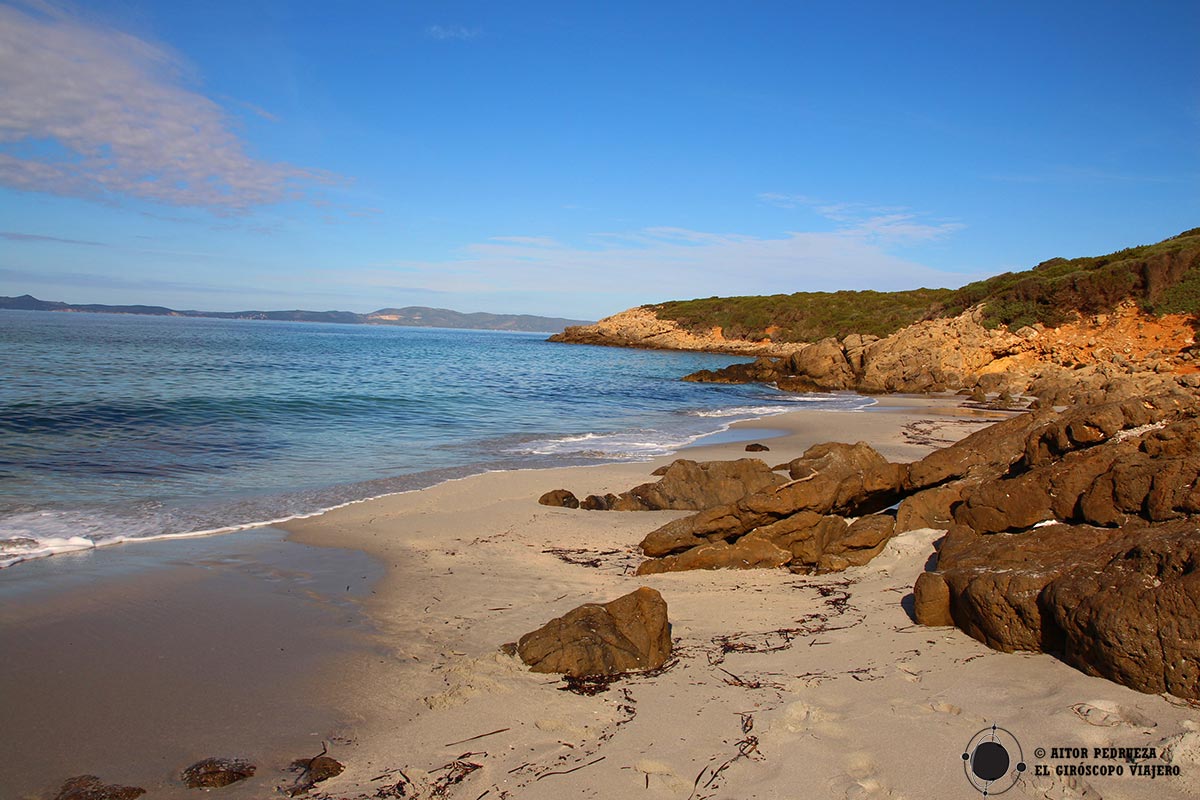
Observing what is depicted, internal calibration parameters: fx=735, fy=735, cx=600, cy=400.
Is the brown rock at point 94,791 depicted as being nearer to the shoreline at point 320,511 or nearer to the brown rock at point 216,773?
the brown rock at point 216,773

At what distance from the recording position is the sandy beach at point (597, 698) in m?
3.47

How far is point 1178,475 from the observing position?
5344 millimetres

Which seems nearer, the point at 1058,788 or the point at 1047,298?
the point at 1058,788

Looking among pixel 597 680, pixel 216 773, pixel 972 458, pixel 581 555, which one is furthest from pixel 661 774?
pixel 972 458

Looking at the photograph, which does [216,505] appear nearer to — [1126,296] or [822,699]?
[822,699]

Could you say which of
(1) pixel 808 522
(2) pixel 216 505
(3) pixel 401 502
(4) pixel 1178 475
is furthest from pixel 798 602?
(2) pixel 216 505

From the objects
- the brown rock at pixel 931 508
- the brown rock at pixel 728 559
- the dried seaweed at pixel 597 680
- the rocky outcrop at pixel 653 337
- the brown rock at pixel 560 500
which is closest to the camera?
the dried seaweed at pixel 597 680

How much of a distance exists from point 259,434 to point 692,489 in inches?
422

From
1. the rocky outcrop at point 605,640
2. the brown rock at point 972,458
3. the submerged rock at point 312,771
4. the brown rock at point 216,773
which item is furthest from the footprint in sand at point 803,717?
the brown rock at point 972,458

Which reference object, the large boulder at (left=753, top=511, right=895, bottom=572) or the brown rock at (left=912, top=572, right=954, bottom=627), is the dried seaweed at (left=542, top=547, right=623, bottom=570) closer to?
the large boulder at (left=753, top=511, right=895, bottom=572)

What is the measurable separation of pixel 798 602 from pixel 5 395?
21.3 m

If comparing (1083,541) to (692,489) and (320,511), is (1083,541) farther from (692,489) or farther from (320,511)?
(320,511)

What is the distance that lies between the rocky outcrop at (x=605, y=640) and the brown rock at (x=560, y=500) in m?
5.09

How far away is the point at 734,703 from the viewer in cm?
425
